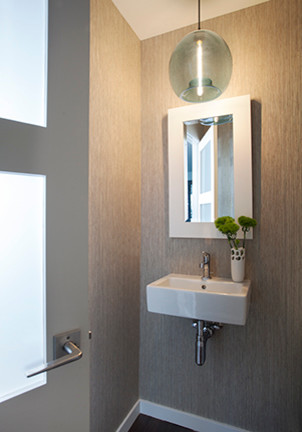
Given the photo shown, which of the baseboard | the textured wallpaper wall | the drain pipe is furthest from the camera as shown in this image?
the baseboard

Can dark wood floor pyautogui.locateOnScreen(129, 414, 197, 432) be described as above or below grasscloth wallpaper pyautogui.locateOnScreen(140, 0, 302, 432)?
below

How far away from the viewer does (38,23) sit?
0.61 m

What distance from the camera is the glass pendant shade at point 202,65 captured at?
1.31m

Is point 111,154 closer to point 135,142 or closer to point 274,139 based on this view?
point 135,142

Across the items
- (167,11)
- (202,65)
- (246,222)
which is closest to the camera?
(202,65)

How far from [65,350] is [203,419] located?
1.47 m

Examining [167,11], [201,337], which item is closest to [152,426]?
[201,337]

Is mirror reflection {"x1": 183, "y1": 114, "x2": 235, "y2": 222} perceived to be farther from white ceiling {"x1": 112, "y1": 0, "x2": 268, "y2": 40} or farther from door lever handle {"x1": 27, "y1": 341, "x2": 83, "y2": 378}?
door lever handle {"x1": 27, "y1": 341, "x2": 83, "y2": 378}

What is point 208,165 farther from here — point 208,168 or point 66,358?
point 66,358

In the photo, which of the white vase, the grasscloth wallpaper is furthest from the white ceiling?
the white vase

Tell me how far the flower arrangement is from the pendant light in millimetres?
662

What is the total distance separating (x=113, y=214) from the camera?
1572 millimetres

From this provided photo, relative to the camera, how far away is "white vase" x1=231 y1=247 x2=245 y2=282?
1496mm

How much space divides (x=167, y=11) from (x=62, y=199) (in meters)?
1.57
